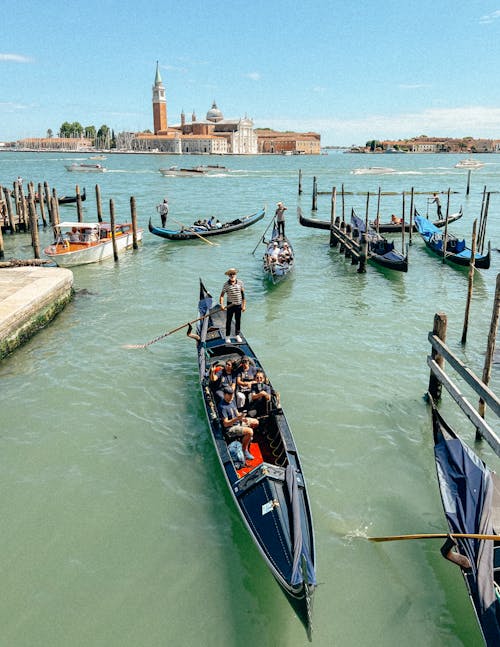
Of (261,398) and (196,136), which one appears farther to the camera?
(196,136)

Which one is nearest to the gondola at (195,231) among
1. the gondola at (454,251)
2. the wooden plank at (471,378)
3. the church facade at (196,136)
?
the gondola at (454,251)

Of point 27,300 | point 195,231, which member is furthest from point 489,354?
point 195,231

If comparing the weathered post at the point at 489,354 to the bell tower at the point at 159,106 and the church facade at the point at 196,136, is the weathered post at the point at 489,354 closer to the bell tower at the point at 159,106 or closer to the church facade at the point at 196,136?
the church facade at the point at 196,136

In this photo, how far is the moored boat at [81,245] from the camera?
49.8 ft

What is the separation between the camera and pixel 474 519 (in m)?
4.33

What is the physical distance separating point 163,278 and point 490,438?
11.0m

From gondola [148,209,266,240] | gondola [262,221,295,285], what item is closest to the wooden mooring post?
gondola [262,221,295,285]

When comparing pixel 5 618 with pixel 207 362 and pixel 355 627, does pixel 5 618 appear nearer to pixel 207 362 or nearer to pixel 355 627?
pixel 355 627

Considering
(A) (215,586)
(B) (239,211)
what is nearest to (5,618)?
(A) (215,586)

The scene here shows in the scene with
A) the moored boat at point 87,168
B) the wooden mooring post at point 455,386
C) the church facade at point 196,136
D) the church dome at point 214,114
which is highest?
the church dome at point 214,114

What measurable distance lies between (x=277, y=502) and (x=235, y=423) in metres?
1.55

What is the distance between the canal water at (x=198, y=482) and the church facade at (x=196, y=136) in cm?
12231

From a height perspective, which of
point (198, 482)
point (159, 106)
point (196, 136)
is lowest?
point (198, 482)

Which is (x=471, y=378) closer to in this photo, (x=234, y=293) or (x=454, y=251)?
(x=234, y=293)
